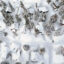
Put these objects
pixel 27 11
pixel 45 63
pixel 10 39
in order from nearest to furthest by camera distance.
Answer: pixel 45 63, pixel 10 39, pixel 27 11

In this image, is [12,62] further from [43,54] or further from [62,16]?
[62,16]

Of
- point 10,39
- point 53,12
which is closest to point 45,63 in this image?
point 10,39

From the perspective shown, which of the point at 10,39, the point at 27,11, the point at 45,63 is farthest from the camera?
the point at 27,11

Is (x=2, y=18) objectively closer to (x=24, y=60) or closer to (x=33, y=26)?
(x=33, y=26)

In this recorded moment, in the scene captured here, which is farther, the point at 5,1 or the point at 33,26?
the point at 5,1

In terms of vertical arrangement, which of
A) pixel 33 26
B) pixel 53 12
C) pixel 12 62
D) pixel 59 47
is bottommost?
pixel 12 62

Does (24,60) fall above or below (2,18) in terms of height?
below
